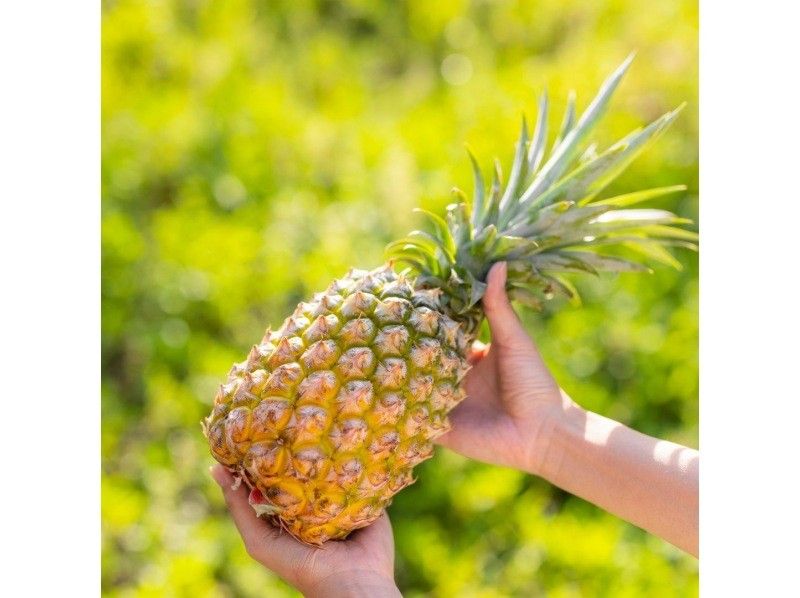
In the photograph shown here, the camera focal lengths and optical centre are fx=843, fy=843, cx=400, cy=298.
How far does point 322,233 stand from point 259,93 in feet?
3.13

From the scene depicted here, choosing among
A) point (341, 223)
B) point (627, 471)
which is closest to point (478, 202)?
point (627, 471)

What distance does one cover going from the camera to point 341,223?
3918mm

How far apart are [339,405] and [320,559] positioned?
0.40 meters

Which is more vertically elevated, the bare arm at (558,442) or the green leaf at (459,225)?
the green leaf at (459,225)

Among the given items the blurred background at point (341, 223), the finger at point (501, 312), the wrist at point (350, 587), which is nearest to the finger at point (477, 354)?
the finger at point (501, 312)

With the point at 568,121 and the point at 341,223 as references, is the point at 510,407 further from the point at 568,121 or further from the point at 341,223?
the point at 341,223

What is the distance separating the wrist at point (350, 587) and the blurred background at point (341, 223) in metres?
1.40

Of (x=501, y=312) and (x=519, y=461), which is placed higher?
(x=501, y=312)

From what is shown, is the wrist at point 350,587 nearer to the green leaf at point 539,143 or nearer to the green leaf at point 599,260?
the green leaf at point 599,260

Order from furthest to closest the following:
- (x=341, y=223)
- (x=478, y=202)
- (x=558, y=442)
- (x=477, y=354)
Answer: (x=341, y=223)
(x=477, y=354)
(x=558, y=442)
(x=478, y=202)

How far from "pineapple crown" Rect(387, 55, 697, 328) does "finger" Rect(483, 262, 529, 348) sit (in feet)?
0.10

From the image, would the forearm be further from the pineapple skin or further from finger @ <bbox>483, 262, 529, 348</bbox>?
the pineapple skin

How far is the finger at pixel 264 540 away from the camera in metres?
1.90
